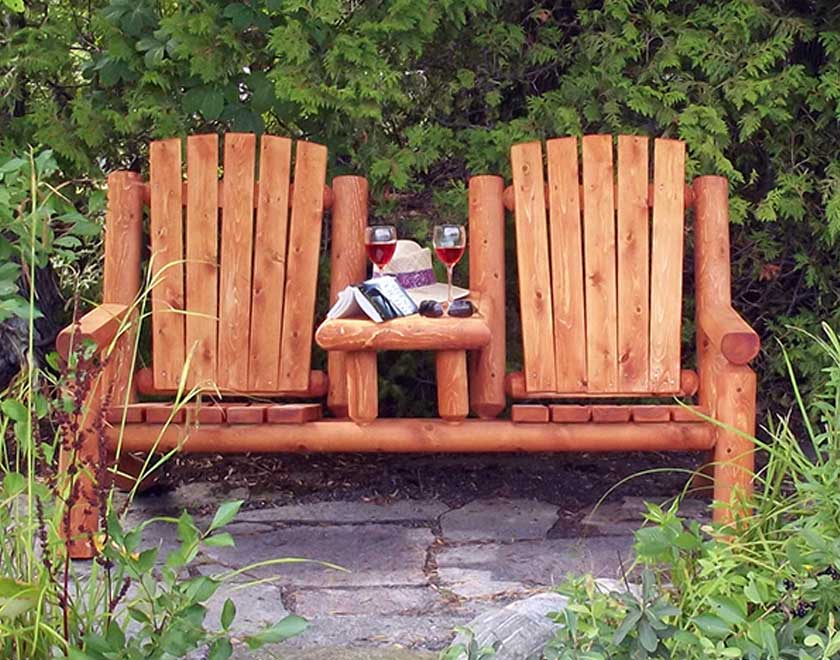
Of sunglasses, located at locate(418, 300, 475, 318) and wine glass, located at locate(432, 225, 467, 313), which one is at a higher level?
wine glass, located at locate(432, 225, 467, 313)

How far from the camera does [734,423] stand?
3.08 meters

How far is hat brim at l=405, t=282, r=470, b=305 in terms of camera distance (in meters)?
3.44

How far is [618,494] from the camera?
3.72 metres

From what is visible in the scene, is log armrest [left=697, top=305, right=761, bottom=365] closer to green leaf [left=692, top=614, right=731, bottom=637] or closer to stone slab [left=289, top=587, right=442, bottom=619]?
stone slab [left=289, top=587, right=442, bottom=619]

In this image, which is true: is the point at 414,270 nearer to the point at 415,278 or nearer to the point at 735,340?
the point at 415,278

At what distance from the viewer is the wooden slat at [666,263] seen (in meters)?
3.35

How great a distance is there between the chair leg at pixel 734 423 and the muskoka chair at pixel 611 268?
0.21 m

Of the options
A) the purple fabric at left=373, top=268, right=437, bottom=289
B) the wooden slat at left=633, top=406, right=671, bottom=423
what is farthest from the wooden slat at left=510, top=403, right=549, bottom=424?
the purple fabric at left=373, top=268, right=437, bottom=289

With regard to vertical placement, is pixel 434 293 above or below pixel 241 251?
below

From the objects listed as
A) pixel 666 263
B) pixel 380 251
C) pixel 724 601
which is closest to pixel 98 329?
pixel 380 251

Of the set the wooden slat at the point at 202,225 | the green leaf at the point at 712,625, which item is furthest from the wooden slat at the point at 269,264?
the green leaf at the point at 712,625

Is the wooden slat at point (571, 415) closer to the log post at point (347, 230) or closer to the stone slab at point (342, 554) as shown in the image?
the stone slab at point (342, 554)

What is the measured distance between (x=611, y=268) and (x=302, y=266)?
899mm

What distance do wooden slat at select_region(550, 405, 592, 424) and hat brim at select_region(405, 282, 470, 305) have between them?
0.49 m
